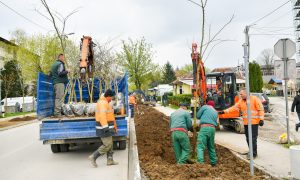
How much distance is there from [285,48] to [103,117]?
18.3 ft

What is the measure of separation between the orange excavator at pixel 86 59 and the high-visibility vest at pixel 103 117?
9.93ft

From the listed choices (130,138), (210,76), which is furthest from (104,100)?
(210,76)

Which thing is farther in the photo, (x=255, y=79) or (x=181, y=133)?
(x=255, y=79)

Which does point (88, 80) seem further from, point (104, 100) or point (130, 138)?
point (104, 100)

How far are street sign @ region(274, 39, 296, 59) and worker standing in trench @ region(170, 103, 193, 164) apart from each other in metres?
3.75

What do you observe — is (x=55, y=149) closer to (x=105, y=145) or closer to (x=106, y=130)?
(x=105, y=145)

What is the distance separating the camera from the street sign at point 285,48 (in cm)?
1034

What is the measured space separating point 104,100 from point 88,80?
13.4 feet

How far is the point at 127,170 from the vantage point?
831 cm

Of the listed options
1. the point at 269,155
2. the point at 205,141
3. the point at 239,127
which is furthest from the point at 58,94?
the point at 239,127

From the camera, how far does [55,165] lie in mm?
9203

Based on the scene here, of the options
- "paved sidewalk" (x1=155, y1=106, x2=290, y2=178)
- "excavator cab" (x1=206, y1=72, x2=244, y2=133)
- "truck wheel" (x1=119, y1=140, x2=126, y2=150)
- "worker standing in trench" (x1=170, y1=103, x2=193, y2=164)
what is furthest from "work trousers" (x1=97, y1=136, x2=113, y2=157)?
"excavator cab" (x1=206, y1=72, x2=244, y2=133)

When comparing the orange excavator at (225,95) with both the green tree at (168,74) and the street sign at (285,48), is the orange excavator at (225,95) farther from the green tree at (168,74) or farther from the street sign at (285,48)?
the green tree at (168,74)

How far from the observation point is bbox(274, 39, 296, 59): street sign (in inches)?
407
